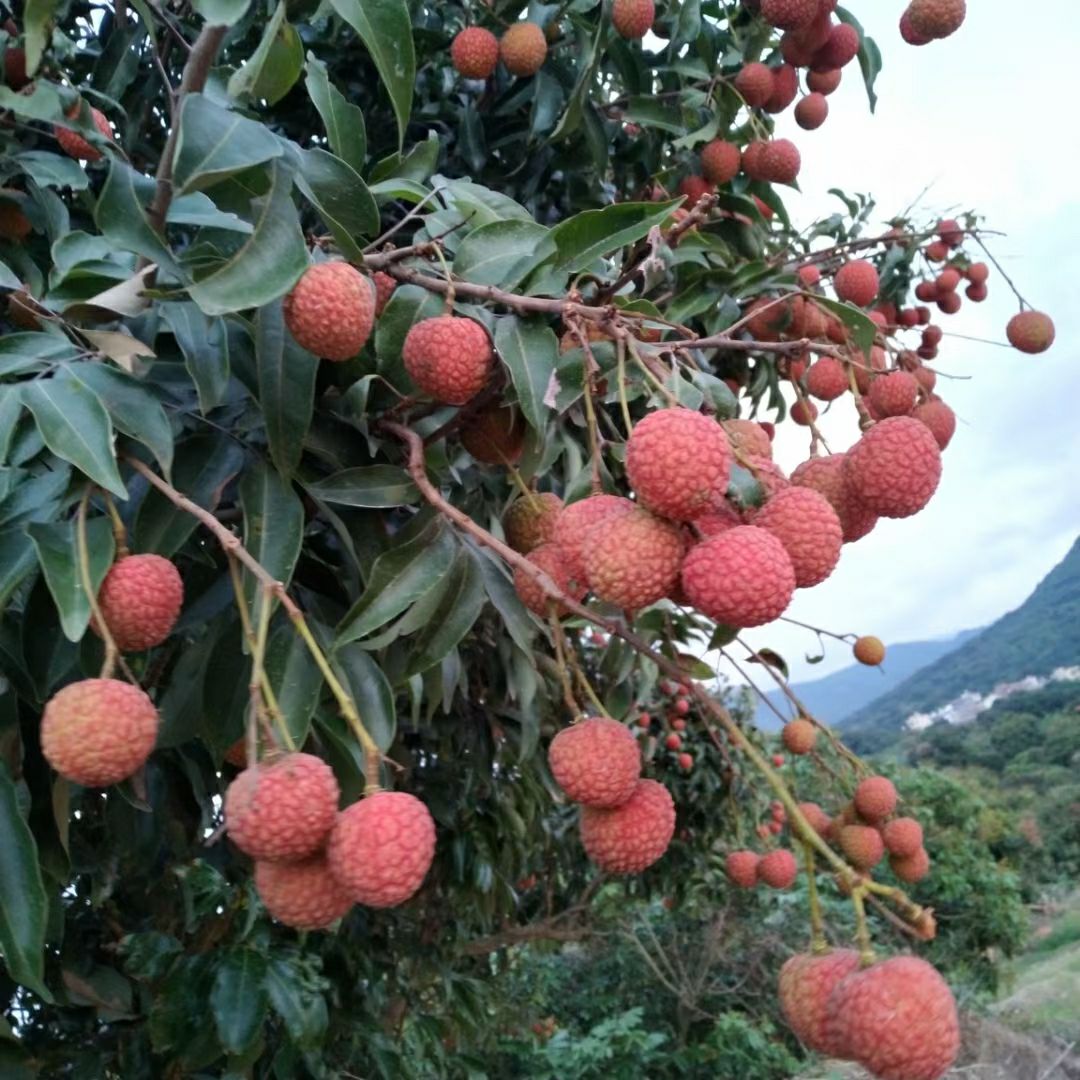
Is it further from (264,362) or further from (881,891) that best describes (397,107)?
(881,891)

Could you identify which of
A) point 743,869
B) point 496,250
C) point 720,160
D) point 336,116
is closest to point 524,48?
point 720,160

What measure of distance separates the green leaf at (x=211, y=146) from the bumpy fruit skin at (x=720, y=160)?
114cm

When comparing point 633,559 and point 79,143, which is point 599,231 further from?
point 79,143

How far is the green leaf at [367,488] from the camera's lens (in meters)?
0.83

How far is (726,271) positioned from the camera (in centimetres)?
145

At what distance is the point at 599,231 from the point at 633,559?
0.97 ft

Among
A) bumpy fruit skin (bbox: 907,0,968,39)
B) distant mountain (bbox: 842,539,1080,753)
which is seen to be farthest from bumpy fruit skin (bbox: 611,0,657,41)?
distant mountain (bbox: 842,539,1080,753)

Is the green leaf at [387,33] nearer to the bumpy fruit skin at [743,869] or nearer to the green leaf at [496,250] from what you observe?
the green leaf at [496,250]

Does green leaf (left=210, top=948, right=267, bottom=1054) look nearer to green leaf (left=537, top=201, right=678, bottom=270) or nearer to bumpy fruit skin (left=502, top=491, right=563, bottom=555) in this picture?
bumpy fruit skin (left=502, top=491, right=563, bottom=555)

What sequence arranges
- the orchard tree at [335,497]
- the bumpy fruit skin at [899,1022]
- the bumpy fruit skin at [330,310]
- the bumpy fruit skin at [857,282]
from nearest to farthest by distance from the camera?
the bumpy fruit skin at [899,1022]
the orchard tree at [335,497]
the bumpy fruit skin at [330,310]
the bumpy fruit skin at [857,282]

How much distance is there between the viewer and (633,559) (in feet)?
1.95

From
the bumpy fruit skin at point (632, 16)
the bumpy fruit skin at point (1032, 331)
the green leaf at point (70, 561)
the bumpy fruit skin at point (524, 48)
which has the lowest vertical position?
the green leaf at point (70, 561)

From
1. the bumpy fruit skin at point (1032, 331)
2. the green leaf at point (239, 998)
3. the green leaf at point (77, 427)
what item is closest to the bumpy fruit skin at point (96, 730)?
the green leaf at point (77, 427)

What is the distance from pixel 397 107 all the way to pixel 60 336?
0.30 m
